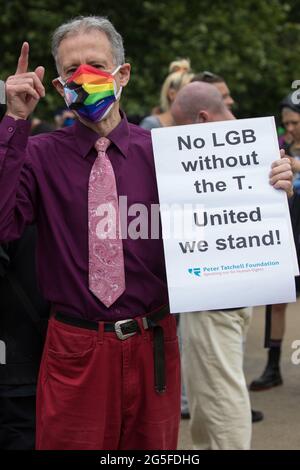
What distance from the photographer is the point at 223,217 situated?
292 cm

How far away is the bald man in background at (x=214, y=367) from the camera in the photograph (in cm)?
414

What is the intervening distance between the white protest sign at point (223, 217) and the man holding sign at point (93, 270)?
0.09 meters

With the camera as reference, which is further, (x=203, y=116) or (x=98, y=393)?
(x=203, y=116)

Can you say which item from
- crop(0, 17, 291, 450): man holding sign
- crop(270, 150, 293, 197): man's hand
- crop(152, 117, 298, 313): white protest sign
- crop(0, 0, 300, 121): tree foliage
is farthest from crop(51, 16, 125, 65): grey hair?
crop(0, 0, 300, 121): tree foliage

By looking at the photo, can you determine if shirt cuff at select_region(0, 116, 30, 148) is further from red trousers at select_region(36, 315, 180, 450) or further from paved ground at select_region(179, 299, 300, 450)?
paved ground at select_region(179, 299, 300, 450)

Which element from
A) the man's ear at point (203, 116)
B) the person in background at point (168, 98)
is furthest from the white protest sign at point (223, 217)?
the person in background at point (168, 98)

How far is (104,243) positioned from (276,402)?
3.44 m

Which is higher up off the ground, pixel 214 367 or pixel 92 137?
pixel 92 137

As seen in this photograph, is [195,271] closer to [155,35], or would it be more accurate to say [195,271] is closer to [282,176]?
[282,176]

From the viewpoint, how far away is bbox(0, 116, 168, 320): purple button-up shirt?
283 cm

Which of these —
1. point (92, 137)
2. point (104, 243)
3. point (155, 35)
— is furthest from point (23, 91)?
point (155, 35)

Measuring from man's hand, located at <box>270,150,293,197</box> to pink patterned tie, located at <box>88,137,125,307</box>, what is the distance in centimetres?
56

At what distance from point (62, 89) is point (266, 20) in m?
12.6

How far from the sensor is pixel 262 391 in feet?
20.3
